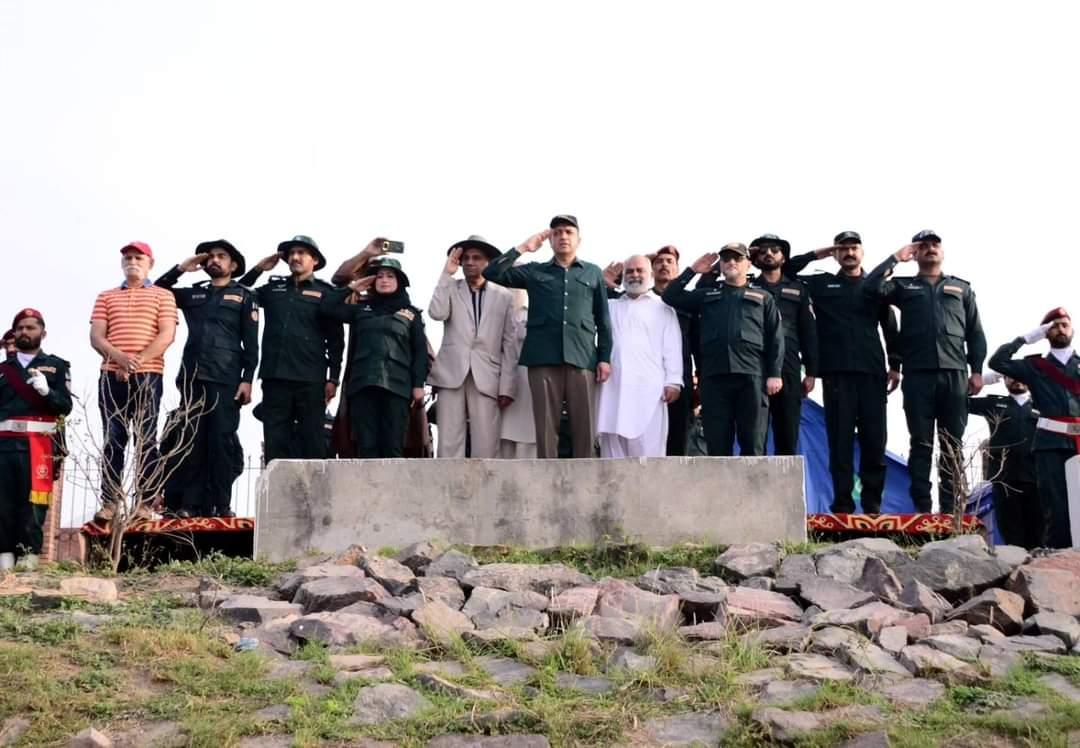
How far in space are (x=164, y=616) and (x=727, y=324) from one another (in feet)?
14.9

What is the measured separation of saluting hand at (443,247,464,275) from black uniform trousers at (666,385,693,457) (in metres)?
1.93

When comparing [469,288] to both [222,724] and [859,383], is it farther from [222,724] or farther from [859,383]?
[222,724]

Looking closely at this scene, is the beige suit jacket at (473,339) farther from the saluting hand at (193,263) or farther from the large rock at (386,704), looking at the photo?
the large rock at (386,704)

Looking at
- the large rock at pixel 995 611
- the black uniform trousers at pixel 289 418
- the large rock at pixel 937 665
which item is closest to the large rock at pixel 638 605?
the large rock at pixel 937 665

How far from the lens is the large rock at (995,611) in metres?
6.94

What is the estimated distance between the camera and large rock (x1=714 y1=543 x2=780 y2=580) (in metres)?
7.82

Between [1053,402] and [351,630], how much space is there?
591cm

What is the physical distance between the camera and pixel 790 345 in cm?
1005

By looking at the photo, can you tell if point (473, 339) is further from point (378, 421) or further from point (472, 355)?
point (378, 421)

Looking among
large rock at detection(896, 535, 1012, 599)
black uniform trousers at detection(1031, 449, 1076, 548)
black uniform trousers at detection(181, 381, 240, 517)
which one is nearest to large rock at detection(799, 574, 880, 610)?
large rock at detection(896, 535, 1012, 599)

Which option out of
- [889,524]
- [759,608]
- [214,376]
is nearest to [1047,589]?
[759,608]

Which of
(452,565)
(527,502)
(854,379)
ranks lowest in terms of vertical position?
(452,565)

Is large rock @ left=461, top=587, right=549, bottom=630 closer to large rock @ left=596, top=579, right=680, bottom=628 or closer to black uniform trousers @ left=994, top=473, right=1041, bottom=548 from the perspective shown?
large rock @ left=596, top=579, right=680, bottom=628

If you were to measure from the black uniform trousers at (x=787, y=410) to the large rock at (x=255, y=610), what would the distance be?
434cm
